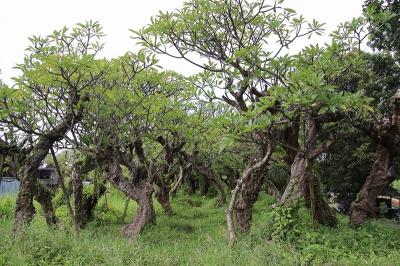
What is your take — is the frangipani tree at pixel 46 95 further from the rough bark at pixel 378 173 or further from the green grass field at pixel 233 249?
the rough bark at pixel 378 173

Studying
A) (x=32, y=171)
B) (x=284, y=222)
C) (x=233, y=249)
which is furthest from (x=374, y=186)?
(x=32, y=171)

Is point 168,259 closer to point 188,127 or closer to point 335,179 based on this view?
point 188,127

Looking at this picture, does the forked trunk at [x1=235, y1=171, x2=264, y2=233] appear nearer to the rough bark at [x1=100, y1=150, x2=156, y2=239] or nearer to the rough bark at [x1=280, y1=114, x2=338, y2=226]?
the rough bark at [x1=280, y1=114, x2=338, y2=226]

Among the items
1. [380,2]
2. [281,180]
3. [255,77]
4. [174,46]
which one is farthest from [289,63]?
[281,180]

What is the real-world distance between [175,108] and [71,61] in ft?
10.5

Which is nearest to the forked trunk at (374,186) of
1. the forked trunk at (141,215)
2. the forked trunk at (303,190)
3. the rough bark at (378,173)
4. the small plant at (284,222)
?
the rough bark at (378,173)

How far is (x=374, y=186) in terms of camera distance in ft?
27.6

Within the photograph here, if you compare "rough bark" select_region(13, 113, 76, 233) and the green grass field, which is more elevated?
"rough bark" select_region(13, 113, 76, 233)

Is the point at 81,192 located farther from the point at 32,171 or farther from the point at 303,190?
the point at 303,190

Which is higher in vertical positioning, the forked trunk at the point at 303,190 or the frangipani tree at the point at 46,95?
the frangipani tree at the point at 46,95

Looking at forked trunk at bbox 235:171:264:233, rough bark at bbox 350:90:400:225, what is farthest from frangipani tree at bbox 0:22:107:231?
rough bark at bbox 350:90:400:225

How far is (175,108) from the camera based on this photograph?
28.1 feet

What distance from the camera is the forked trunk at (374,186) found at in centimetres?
836

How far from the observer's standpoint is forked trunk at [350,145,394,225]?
8.36 metres
